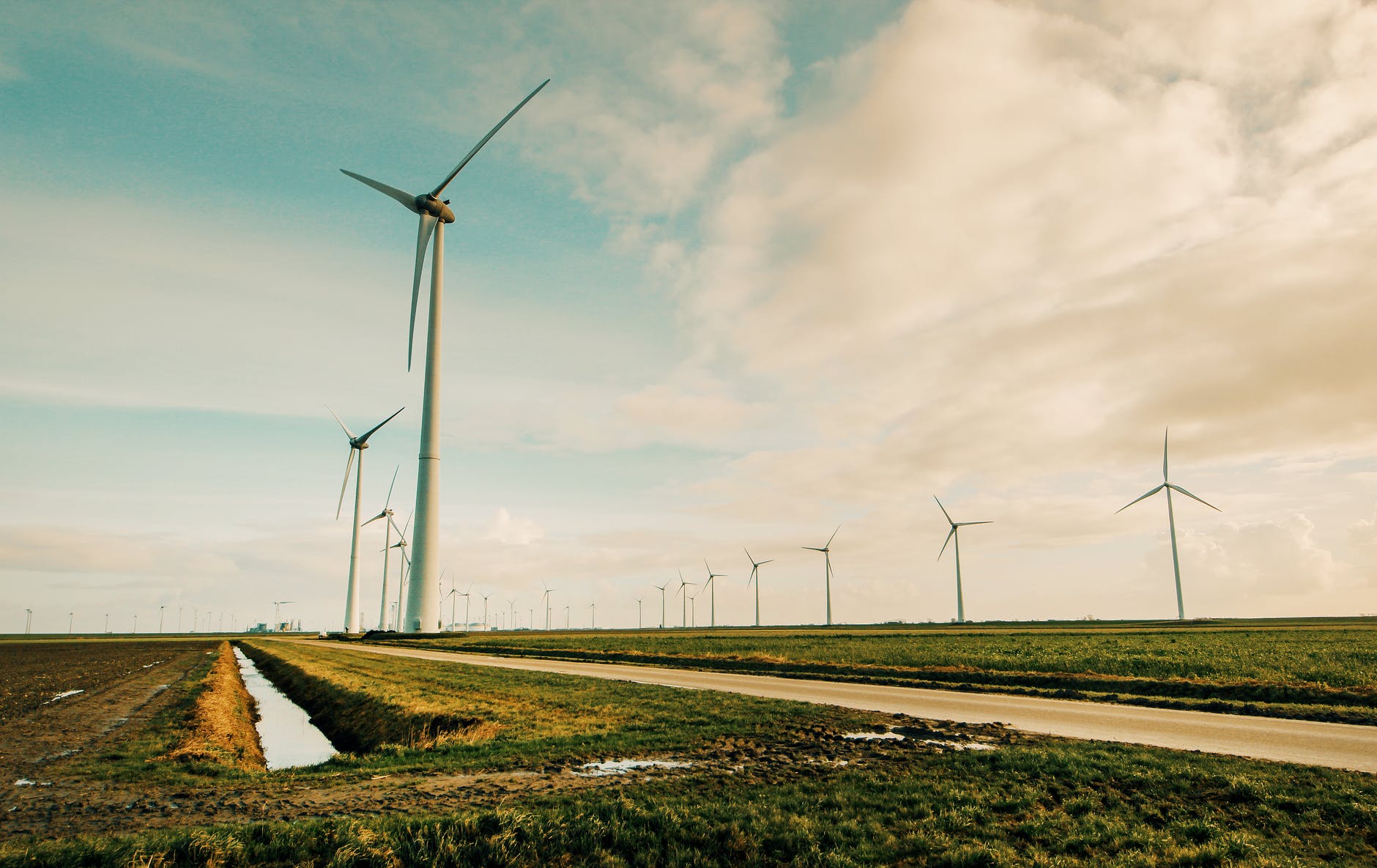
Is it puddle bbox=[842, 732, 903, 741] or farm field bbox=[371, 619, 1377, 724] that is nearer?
puddle bbox=[842, 732, 903, 741]

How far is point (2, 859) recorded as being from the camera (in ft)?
32.4

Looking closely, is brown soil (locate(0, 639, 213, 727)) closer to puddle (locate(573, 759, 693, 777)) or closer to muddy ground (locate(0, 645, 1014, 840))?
muddy ground (locate(0, 645, 1014, 840))

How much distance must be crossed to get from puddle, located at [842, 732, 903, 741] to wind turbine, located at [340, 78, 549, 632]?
77.5 metres

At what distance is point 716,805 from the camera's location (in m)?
12.9

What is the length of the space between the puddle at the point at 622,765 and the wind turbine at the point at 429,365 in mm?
77433

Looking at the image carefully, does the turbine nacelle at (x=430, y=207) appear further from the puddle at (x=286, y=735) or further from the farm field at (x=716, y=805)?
the farm field at (x=716, y=805)

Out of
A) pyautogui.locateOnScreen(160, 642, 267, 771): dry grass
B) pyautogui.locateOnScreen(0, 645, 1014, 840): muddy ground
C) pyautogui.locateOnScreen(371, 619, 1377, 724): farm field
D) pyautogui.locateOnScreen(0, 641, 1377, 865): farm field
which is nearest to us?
pyautogui.locateOnScreen(0, 641, 1377, 865): farm field

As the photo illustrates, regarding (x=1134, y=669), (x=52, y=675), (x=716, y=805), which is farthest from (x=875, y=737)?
(x=52, y=675)

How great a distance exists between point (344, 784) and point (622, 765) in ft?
19.1

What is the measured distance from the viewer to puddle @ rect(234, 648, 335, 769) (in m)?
24.5

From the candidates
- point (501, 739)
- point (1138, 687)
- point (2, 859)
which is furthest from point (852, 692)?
point (2, 859)

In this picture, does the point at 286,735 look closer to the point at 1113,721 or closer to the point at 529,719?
the point at 529,719

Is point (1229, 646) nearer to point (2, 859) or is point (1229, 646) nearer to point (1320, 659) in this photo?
point (1320, 659)

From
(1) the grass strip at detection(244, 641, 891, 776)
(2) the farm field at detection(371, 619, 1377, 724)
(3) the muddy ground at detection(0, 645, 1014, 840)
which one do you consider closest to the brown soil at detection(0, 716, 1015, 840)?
(3) the muddy ground at detection(0, 645, 1014, 840)
